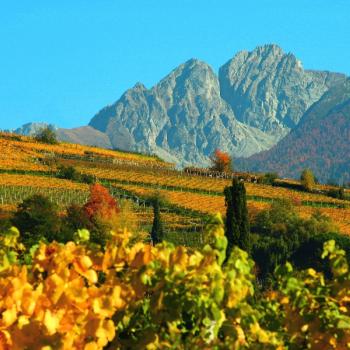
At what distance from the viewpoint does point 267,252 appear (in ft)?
227

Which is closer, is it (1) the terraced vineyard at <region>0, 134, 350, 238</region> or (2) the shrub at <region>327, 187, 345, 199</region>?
(1) the terraced vineyard at <region>0, 134, 350, 238</region>

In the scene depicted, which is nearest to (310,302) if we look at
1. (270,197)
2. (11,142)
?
(270,197)

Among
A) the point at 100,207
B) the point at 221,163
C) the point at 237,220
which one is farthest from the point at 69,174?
the point at 237,220

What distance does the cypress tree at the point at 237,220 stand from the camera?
183 ft

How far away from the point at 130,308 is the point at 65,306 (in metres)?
0.55

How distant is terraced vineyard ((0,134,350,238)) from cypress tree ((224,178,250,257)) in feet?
44.1

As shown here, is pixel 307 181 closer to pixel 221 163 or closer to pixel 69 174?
pixel 221 163

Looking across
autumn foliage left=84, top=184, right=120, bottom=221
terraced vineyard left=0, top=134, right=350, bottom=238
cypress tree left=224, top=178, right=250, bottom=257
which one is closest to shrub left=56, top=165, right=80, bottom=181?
terraced vineyard left=0, top=134, right=350, bottom=238

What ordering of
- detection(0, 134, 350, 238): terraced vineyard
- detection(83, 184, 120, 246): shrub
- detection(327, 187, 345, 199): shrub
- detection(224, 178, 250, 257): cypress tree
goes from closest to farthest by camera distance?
detection(224, 178, 250, 257): cypress tree
detection(83, 184, 120, 246): shrub
detection(0, 134, 350, 238): terraced vineyard
detection(327, 187, 345, 199): shrub

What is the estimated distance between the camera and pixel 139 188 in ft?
353

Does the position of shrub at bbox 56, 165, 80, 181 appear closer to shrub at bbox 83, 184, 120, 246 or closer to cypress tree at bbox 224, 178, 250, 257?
shrub at bbox 83, 184, 120, 246

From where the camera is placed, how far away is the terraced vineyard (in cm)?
8769

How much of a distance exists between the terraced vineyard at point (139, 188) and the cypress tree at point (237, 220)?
529 inches

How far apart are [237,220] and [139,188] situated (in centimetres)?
5175
